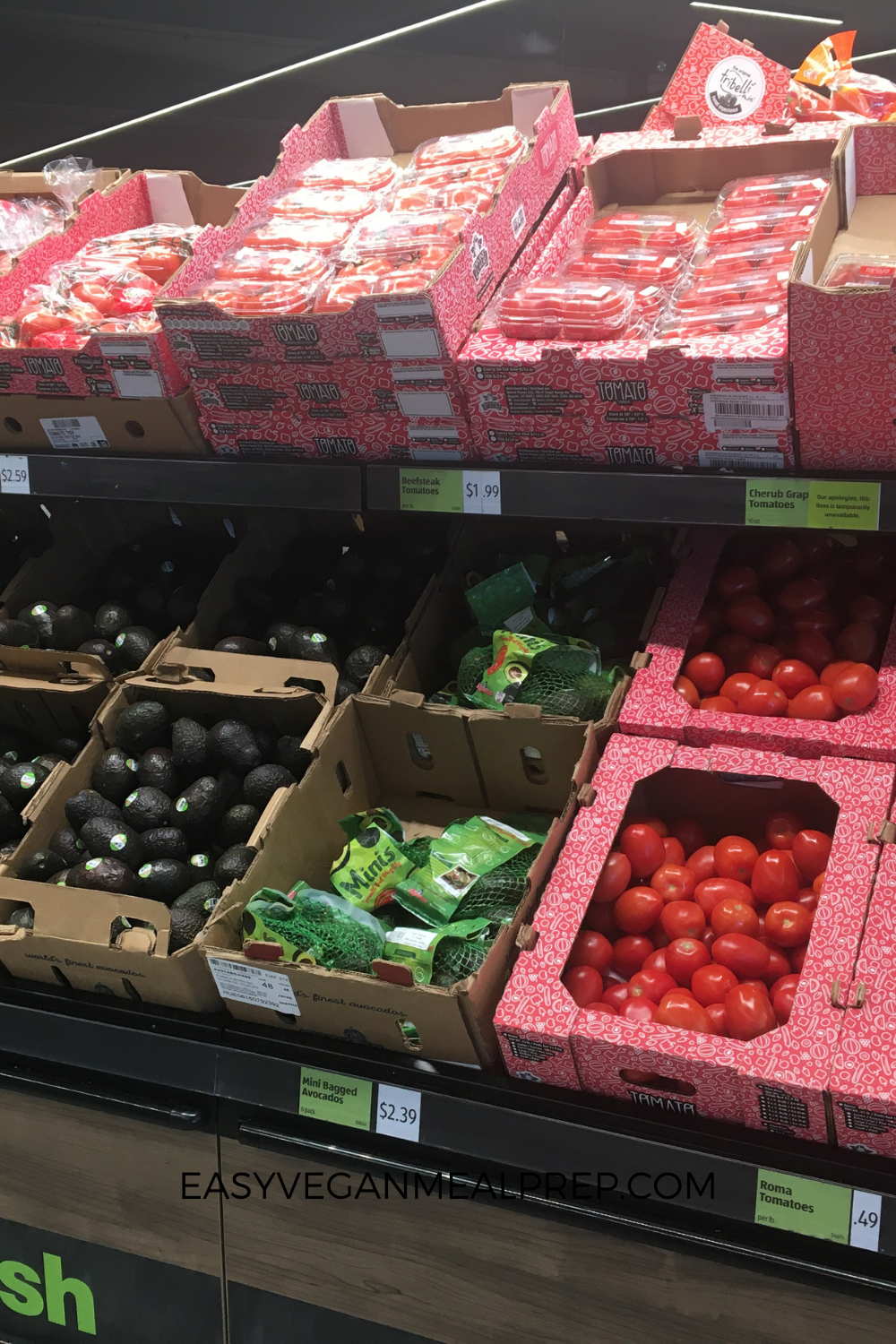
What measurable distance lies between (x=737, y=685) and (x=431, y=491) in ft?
1.95

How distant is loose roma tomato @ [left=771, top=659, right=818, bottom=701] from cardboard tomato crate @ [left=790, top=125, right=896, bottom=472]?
38cm

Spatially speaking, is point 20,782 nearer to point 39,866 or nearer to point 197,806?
point 39,866

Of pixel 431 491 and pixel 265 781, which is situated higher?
pixel 431 491

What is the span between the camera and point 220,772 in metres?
2.05

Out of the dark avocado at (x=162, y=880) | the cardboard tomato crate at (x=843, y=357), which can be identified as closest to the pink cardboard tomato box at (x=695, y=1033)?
the cardboard tomato crate at (x=843, y=357)

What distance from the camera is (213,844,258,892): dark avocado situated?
5.83 ft

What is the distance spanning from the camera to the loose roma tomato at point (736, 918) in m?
1.67

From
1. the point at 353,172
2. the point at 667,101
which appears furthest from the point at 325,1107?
the point at 667,101

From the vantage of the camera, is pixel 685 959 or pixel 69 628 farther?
pixel 69 628

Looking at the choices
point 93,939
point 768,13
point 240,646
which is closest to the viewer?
point 93,939

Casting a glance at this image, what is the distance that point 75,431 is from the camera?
81.8 inches

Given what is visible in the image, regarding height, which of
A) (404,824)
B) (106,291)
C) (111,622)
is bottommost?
(404,824)

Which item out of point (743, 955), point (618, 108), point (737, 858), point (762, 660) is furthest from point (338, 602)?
point (618, 108)

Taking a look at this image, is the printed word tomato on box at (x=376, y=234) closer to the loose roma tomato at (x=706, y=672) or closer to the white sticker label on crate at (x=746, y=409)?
the white sticker label on crate at (x=746, y=409)
